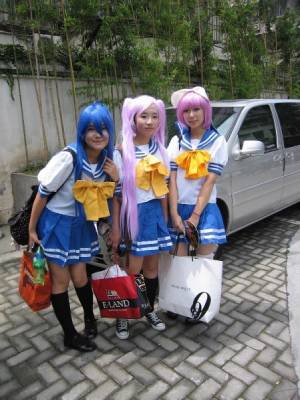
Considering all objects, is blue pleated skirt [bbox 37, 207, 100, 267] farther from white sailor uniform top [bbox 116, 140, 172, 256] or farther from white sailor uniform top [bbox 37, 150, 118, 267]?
white sailor uniform top [bbox 116, 140, 172, 256]

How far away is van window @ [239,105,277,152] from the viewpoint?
4129 mm

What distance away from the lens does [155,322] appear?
3002 millimetres

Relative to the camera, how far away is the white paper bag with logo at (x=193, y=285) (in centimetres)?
269

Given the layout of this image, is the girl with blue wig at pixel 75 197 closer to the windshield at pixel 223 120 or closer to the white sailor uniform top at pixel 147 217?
the white sailor uniform top at pixel 147 217

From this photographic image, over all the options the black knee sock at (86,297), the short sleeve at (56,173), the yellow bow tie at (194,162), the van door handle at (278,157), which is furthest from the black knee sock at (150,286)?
the van door handle at (278,157)

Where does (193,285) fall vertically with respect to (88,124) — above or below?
below

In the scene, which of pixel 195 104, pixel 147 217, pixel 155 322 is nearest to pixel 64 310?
pixel 155 322

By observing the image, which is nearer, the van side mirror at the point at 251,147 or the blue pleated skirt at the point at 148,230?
the blue pleated skirt at the point at 148,230

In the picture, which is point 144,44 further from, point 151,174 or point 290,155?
point 151,174

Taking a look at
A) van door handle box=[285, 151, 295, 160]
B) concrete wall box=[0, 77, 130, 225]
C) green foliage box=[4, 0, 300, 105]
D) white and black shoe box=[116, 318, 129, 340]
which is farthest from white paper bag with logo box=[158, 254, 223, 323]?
green foliage box=[4, 0, 300, 105]

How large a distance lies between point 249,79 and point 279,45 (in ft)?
12.1

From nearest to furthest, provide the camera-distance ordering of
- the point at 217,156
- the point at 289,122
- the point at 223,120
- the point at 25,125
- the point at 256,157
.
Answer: the point at 217,156 < the point at 223,120 < the point at 256,157 < the point at 289,122 < the point at 25,125

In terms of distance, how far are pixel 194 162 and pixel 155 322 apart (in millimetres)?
1248

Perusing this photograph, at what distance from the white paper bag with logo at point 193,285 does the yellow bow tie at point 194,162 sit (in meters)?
0.58
